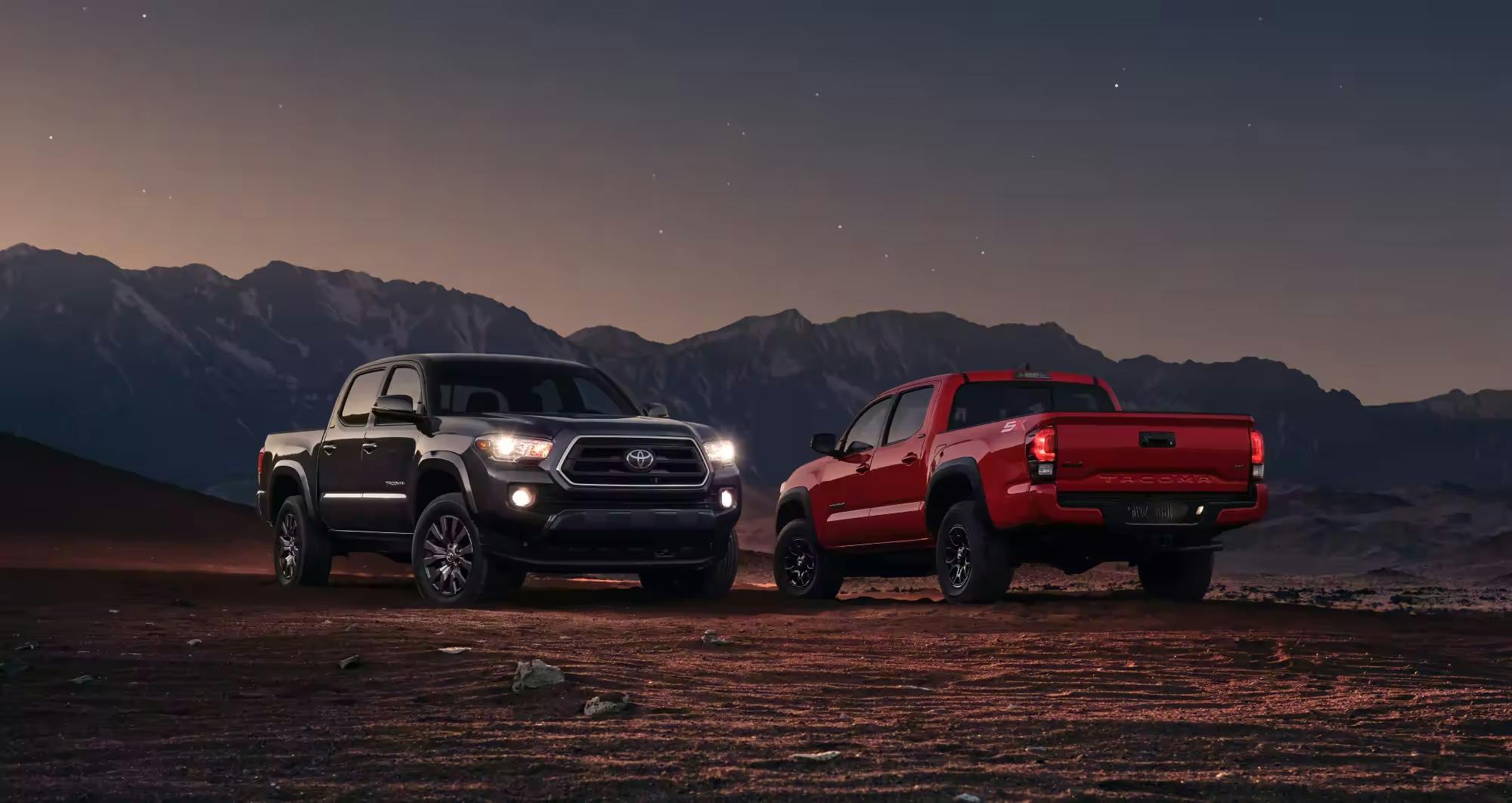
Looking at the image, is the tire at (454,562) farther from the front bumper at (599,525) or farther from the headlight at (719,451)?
the headlight at (719,451)

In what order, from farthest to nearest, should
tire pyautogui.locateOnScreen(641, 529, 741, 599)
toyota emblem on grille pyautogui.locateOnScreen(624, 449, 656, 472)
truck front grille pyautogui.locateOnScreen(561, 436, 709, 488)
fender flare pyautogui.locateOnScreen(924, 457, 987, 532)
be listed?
tire pyautogui.locateOnScreen(641, 529, 741, 599) → toyota emblem on grille pyautogui.locateOnScreen(624, 449, 656, 472) → truck front grille pyautogui.locateOnScreen(561, 436, 709, 488) → fender flare pyautogui.locateOnScreen(924, 457, 987, 532)

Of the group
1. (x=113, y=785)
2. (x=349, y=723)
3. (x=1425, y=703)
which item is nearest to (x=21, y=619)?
(x=349, y=723)

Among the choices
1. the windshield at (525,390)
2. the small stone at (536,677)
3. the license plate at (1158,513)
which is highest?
the windshield at (525,390)

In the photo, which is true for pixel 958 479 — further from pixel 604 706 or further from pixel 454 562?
pixel 604 706

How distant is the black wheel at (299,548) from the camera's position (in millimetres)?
15867

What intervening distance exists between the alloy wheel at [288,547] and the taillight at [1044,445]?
297 inches

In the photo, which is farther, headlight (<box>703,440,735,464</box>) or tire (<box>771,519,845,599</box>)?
tire (<box>771,519,845,599</box>)

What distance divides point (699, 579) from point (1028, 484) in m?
3.84

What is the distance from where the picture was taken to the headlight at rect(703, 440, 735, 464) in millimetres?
14031

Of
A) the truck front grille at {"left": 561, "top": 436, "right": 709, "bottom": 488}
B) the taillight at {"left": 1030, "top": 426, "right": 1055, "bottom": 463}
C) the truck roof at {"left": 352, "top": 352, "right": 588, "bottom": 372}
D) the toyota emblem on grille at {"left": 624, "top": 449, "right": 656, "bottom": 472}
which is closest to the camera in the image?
the taillight at {"left": 1030, "top": 426, "right": 1055, "bottom": 463}

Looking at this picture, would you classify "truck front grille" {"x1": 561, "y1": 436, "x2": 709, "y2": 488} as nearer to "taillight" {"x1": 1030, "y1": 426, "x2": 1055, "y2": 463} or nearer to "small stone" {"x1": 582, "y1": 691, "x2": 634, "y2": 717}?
"taillight" {"x1": 1030, "y1": 426, "x2": 1055, "y2": 463}

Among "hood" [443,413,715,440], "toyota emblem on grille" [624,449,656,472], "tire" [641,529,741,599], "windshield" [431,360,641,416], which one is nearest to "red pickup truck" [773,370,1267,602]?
"tire" [641,529,741,599]

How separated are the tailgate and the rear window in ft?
5.02

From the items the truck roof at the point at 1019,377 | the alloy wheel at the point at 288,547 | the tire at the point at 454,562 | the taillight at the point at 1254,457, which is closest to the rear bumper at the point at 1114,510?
the taillight at the point at 1254,457
